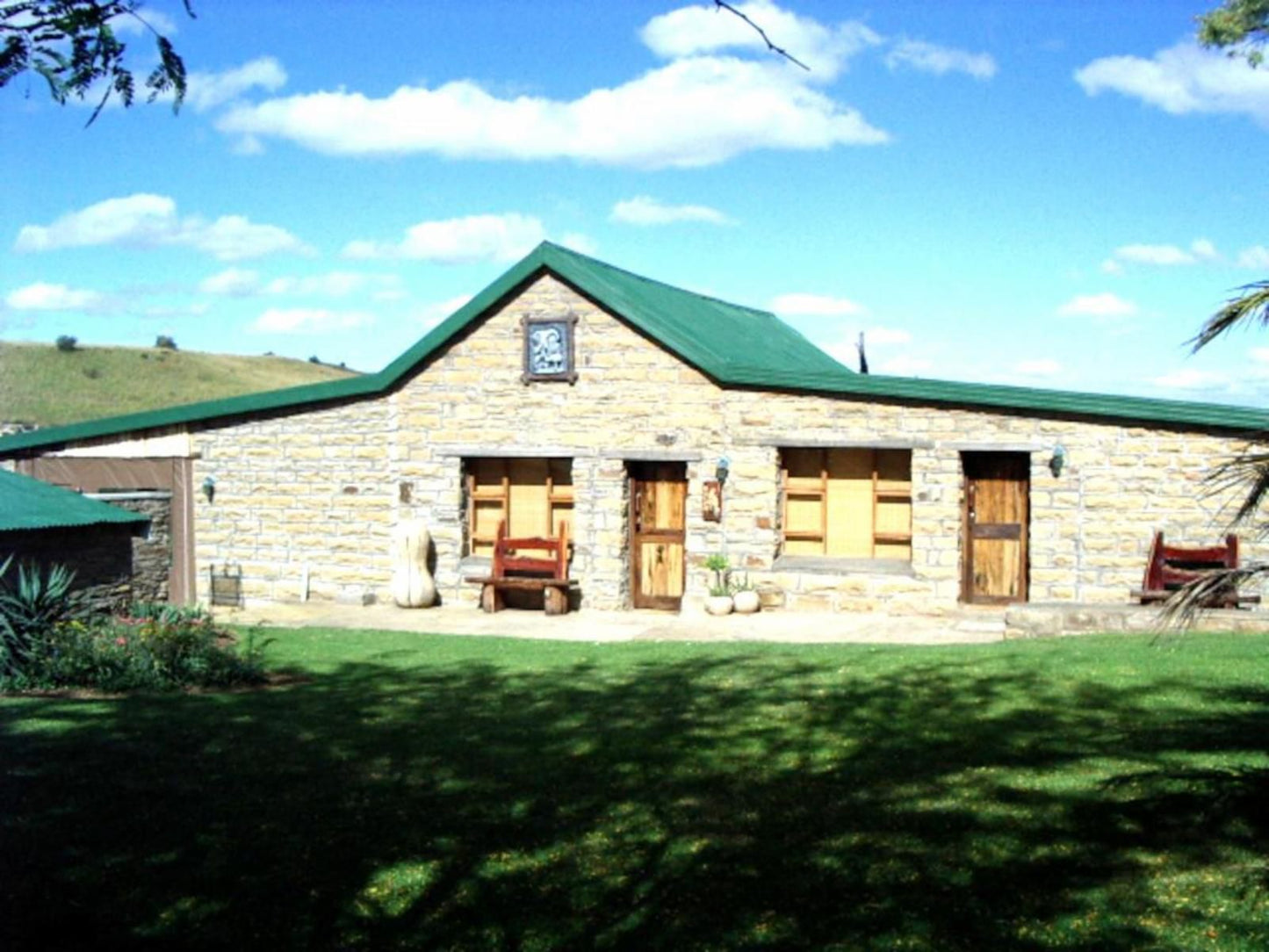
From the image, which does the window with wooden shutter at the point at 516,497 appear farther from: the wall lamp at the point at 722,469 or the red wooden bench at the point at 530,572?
the wall lamp at the point at 722,469

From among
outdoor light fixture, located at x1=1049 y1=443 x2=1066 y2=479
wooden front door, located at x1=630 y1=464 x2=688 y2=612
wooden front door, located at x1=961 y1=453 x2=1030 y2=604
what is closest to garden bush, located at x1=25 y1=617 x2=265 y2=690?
wooden front door, located at x1=630 y1=464 x2=688 y2=612

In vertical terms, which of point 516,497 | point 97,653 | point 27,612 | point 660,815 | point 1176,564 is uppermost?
point 516,497

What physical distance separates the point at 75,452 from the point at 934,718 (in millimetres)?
16847

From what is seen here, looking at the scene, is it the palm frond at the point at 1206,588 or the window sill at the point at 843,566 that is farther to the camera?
the window sill at the point at 843,566

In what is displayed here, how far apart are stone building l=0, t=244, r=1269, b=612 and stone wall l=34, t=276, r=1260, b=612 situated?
0.10ft

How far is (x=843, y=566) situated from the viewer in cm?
1698

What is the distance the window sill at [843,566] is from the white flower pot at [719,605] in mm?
832

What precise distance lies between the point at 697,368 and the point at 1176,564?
677 centimetres

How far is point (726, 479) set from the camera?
56.9 feet

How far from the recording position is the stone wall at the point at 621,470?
50.8ft

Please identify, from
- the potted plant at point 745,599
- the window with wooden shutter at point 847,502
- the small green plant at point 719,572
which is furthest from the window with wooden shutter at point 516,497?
the window with wooden shutter at point 847,502

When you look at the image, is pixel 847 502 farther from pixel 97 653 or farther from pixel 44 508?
pixel 44 508

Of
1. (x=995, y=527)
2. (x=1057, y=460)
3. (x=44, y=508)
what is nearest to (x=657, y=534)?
(x=995, y=527)

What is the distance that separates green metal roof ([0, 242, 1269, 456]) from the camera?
50.4 feet
